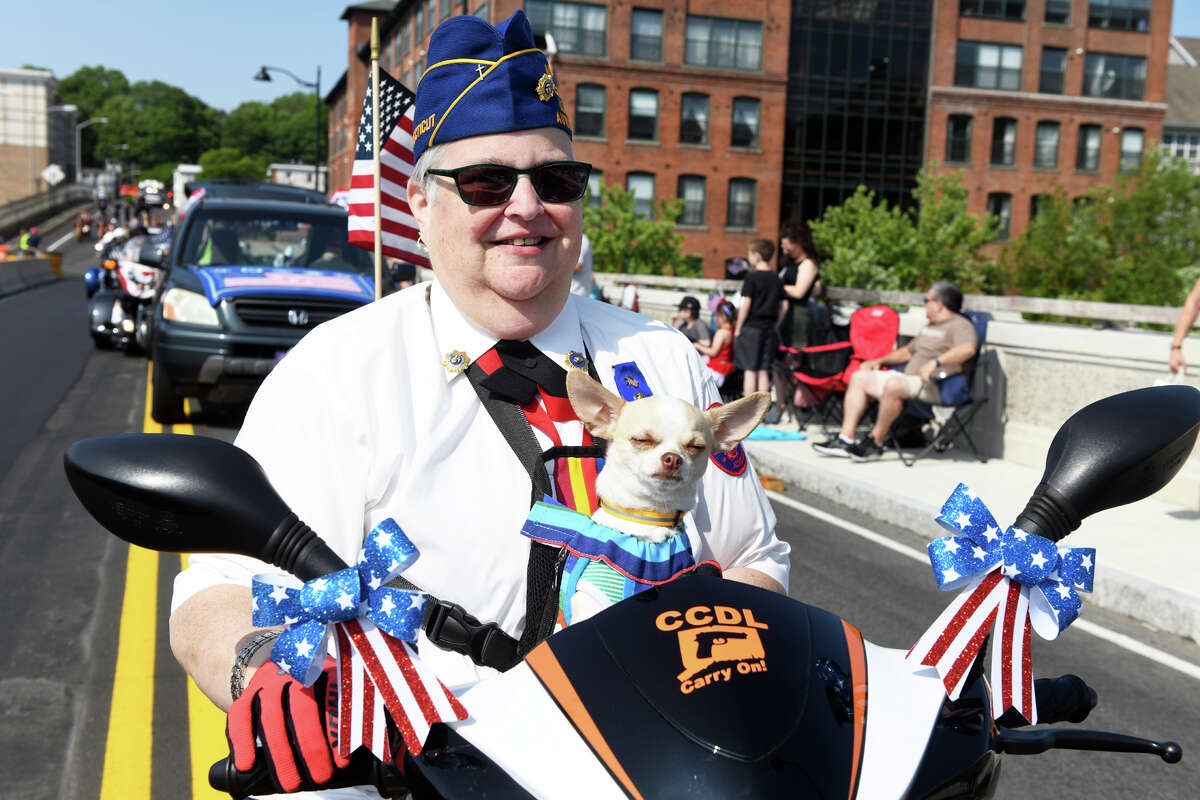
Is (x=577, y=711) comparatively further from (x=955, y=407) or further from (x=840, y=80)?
(x=840, y=80)

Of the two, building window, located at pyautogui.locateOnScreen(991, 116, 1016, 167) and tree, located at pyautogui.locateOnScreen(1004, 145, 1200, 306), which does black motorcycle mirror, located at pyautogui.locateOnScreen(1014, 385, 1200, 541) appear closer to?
tree, located at pyautogui.locateOnScreen(1004, 145, 1200, 306)

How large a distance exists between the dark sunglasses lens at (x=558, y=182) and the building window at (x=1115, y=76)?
6059 cm

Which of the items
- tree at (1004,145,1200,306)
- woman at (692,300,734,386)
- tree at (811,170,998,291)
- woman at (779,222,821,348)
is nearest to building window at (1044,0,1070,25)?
tree at (811,170,998,291)

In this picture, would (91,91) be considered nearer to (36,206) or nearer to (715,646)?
(36,206)

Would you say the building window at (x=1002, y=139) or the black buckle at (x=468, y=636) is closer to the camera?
the black buckle at (x=468, y=636)

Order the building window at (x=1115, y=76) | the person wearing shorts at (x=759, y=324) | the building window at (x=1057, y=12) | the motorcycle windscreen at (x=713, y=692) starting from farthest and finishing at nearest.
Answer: the building window at (x=1115, y=76) → the building window at (x=1057, y=12) → the person wearing shorts at (x=759, y=324) → the motorcycle windscreen at (x=713, y=692)

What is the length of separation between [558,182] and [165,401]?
31.8 ft

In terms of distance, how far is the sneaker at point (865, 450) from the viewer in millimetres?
10992

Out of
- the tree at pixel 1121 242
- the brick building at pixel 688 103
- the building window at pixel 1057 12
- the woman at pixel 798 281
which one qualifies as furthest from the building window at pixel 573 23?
the woman at pixel 798 281

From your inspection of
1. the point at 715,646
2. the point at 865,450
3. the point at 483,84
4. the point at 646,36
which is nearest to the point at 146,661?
the point at 483,84

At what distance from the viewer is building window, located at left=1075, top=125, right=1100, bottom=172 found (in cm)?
5594

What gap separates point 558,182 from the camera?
7.27ft

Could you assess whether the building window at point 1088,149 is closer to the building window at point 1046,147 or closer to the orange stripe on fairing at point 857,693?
the building window at point 1046,147

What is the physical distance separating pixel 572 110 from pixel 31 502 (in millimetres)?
42871
